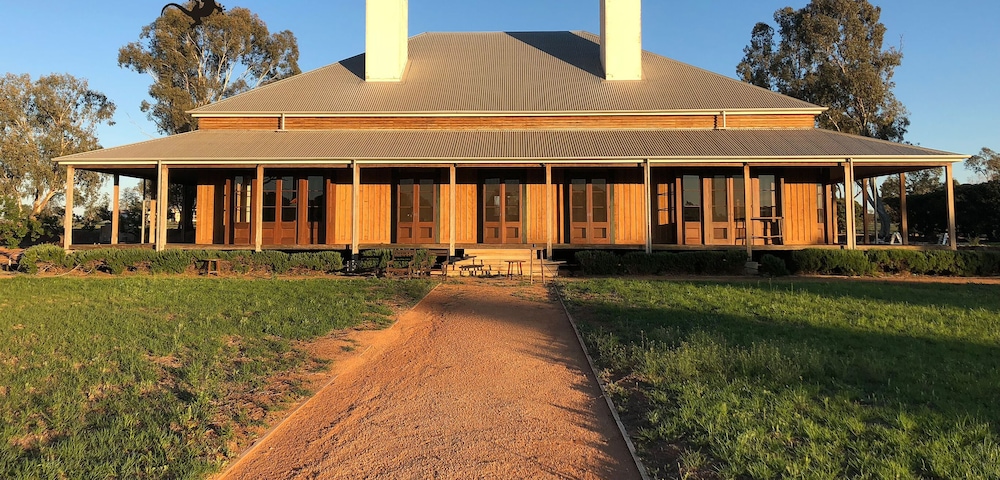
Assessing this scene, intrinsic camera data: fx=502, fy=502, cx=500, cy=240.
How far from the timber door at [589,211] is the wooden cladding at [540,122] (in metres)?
2.26

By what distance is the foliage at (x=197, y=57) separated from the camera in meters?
30.5

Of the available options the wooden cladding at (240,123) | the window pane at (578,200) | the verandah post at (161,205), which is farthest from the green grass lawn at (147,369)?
the wooden cladding at (240,123)

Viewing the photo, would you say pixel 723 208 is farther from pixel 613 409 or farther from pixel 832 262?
pixel 613 409

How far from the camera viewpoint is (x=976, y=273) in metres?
13.7

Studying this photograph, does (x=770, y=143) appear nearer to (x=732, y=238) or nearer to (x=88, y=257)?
(x=732, y=238)

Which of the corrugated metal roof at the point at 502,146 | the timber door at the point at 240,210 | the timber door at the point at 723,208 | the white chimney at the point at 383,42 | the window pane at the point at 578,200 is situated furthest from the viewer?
the white chimney at the point at 383,42

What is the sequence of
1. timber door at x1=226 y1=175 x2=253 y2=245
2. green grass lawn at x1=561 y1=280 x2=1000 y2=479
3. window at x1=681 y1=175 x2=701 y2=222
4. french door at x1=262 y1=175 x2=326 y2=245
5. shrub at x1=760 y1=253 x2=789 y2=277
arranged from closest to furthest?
green grass lawn at x1=561 y1=280 x2=1000 y2=479 → shrub at x1=760 y1=253 x2=789 y2=277 → window at x1=681 y1=175 x2=701 y2=222 → french door at x1=262 y1=175 x2=326 y2=245 → timber door at x1=226 y1=175 x2=253 y2=245

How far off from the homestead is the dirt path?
8628 millimetres

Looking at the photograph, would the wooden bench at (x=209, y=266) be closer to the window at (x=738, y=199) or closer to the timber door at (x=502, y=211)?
the timber door at (x=502, y=211)

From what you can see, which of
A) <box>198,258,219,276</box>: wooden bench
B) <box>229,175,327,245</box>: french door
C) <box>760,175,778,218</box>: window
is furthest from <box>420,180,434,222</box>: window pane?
<box>760,175,778,218</box>: window

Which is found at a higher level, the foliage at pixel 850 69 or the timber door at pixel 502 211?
the foliage at pixel 850 69

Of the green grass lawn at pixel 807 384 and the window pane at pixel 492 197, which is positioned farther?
the window pane at pixel 492 197

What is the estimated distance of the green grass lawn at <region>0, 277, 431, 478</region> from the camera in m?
3.48

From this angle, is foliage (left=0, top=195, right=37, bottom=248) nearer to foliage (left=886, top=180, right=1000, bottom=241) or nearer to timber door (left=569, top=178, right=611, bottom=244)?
timber door (left=569, top=178, right=611, bottom=244)
